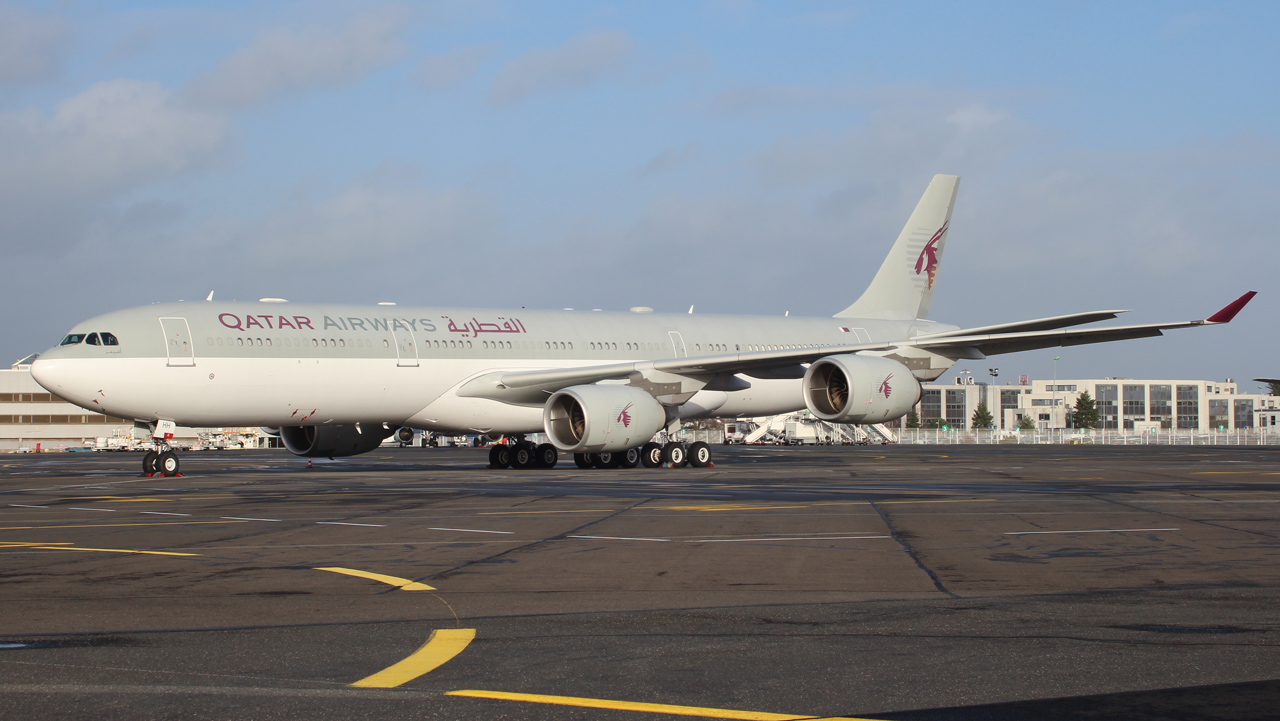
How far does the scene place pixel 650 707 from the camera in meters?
4.96

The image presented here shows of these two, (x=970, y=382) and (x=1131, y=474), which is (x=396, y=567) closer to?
(x=1131, y=474)

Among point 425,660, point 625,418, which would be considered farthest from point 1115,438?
point 425,660

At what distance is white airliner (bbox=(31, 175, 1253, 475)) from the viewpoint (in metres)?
25.5

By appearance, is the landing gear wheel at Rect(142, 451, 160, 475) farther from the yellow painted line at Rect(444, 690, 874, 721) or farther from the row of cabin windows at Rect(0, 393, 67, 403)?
the row of cabin windows at Rect(0, 393, 67, 403)

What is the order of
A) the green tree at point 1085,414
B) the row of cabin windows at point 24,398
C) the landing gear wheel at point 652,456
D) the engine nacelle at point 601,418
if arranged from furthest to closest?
the green tree at point 1085,414
the row of cabin windows at point 24,398
the landing gear wheel at point 652,456
the engine nacelle at point 601,418

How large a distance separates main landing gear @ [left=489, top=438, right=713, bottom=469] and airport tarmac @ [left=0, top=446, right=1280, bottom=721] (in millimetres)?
15117

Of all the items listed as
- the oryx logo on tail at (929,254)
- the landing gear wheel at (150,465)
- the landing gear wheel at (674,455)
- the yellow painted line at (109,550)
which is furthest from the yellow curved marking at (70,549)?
the oryx logo on tail at (929,254)

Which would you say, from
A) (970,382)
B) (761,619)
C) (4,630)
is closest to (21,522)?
(4,630)

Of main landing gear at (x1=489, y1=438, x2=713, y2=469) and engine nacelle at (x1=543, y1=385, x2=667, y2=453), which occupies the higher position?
engine nacelle at (x1=543, y1=385, x2=667, y2=453)

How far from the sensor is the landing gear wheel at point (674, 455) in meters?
31.3

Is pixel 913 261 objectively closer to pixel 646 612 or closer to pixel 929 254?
pixel 929 254

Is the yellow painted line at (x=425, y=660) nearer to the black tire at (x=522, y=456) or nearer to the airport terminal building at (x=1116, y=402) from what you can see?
the black tire at (x=522, y=456)

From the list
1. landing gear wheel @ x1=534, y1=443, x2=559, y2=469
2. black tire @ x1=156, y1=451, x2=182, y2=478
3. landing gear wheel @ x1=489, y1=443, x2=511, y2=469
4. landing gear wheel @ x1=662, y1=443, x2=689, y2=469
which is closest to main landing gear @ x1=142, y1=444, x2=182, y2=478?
black tire @ x1=156, y1=451, x2=182, y2=478

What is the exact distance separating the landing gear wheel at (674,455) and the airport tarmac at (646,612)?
15.4m
